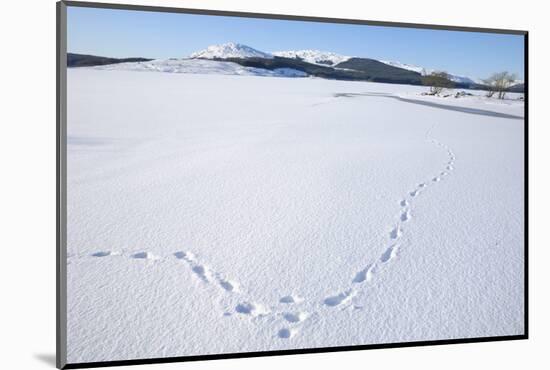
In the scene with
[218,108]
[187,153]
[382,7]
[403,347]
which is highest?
[382,7]

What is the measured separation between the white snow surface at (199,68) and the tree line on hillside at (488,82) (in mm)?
649

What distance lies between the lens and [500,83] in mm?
2875

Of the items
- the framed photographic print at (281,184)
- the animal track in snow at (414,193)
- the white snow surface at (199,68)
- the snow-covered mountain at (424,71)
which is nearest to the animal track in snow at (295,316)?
the framed photographic print at (281,184)

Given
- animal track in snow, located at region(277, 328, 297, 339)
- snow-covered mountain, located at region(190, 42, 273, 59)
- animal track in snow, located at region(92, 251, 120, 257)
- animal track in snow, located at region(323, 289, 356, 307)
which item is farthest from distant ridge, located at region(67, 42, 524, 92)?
animal track in snow, located at region(277, 328, 297, 339)

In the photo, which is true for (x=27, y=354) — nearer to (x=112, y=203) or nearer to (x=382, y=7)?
(x=112, y=203)

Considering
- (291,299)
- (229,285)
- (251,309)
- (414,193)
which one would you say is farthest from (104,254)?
(414,193)

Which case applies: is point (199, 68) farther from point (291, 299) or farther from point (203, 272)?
point (291, 299)

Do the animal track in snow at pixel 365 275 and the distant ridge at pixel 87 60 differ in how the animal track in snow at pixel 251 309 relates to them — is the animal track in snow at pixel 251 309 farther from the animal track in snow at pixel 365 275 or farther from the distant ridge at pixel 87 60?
the distant ridge at pixel 87 60

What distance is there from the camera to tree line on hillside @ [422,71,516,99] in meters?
2.85

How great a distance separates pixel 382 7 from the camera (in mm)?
2625

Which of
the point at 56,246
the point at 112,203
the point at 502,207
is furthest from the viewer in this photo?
the point at 502,207

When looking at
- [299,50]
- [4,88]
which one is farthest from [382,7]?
[4,88]

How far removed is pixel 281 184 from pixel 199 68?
62 centimetres

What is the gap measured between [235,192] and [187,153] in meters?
0.30
